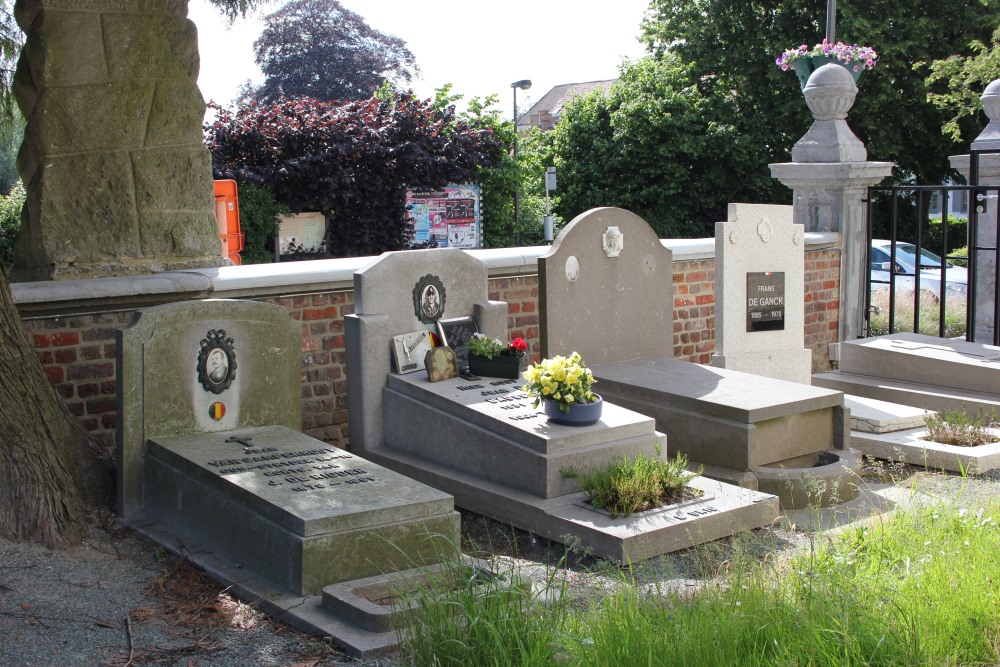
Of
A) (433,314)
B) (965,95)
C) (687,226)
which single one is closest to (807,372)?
(433,314)

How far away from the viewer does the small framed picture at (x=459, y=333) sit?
6852 millimetres

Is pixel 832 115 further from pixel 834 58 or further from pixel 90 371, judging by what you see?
pixel 90 371

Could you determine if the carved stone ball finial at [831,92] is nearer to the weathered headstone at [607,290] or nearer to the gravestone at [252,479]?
the weathered headstone at [607,290]

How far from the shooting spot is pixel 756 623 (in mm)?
3627

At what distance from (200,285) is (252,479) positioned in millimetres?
2097

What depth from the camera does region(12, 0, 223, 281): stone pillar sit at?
23.0ft

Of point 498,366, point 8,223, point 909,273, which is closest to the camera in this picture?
point 498,366

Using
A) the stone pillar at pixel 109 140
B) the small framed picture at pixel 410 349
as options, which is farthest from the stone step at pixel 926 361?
the stone pillar at pixel 109 140

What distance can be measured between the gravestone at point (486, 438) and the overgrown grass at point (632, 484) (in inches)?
2.5

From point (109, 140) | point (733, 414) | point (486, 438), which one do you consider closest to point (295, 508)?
point (486, 438)

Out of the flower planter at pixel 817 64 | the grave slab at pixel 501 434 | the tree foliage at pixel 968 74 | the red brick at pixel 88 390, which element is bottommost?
the grave slab at pixel 501 434

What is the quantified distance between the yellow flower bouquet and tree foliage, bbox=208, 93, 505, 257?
14.9 meters

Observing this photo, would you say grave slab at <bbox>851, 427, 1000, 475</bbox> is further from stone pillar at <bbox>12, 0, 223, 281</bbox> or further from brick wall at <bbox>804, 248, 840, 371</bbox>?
stone pillar at <bbox>12, 0, 223, 281</bbox>

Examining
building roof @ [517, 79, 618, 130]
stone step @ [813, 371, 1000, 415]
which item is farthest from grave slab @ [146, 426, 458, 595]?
building roof @ [517, 79, 618, 130]
